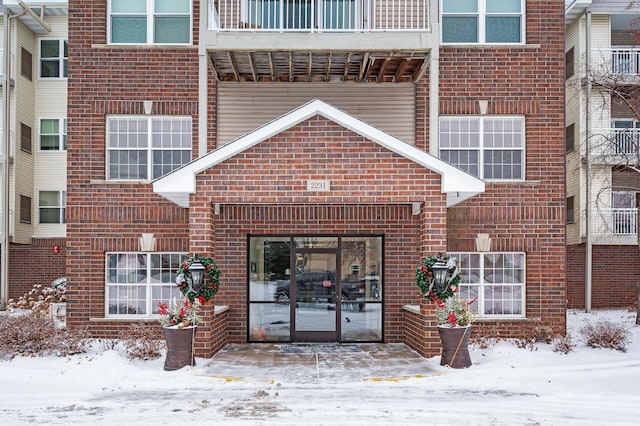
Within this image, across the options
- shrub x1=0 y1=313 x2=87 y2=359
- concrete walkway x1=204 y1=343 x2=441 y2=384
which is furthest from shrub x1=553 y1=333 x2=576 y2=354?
shrub x1=0 y1=313 x2=87 y2=359

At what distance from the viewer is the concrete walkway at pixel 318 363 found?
11477 millimetres

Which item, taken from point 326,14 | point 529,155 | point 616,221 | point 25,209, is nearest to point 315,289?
point 529,155

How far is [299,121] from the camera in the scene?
12.9 meters

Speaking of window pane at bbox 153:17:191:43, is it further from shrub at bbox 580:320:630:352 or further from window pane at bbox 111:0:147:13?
shrub at bbox 580:320:630:352

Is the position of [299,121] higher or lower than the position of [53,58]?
lower

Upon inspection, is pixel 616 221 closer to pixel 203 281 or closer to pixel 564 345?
pixel 564 345

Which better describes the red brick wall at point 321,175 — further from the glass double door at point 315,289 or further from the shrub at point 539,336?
the shrub at point 539,336

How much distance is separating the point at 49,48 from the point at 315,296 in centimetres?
1797

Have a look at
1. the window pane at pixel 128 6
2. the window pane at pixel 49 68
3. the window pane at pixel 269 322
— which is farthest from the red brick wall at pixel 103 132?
the window pane at pixel 49 68

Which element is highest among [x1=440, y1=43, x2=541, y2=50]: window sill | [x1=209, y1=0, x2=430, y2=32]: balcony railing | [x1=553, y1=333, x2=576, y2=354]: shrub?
[x1=209, y1=0, x2=430, y2=32]: balcony railing

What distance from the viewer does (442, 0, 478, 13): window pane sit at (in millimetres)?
15922

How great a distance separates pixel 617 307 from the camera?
2503 cm

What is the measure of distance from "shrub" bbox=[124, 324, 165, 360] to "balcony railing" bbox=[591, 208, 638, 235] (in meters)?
16.4

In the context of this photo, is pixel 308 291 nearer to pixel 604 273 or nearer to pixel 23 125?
pixel 604 273
